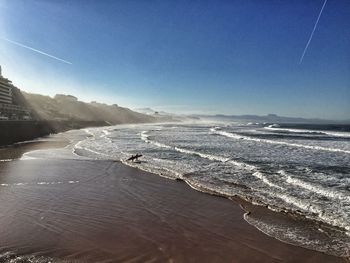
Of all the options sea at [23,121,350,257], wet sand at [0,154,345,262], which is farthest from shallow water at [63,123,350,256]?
wet sand at [0,154,345,262]

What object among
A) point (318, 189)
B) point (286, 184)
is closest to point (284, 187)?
point (286, 184)

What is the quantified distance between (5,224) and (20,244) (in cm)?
151

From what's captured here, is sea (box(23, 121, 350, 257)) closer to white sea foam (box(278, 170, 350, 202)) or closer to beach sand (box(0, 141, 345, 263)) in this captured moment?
white sea foam (box(278, 170, 350, 202))

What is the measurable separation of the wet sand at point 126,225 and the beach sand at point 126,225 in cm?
2

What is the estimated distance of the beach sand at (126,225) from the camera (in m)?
6.98

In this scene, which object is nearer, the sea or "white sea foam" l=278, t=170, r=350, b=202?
the sea

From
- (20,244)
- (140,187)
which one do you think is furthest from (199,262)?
(140,187)

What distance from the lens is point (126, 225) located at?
28.7ft

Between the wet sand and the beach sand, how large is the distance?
0.02m

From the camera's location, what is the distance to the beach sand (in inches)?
275

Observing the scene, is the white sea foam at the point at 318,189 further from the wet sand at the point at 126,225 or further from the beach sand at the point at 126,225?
the wet sand at the point at 126,225

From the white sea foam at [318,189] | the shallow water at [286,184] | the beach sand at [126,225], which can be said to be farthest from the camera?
the white sea foam at [318,189]

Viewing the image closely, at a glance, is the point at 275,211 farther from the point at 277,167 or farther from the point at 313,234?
the point at 277,167

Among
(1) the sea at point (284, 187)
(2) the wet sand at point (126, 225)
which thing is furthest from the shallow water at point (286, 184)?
(2) the wet sand at point (126, 225)
